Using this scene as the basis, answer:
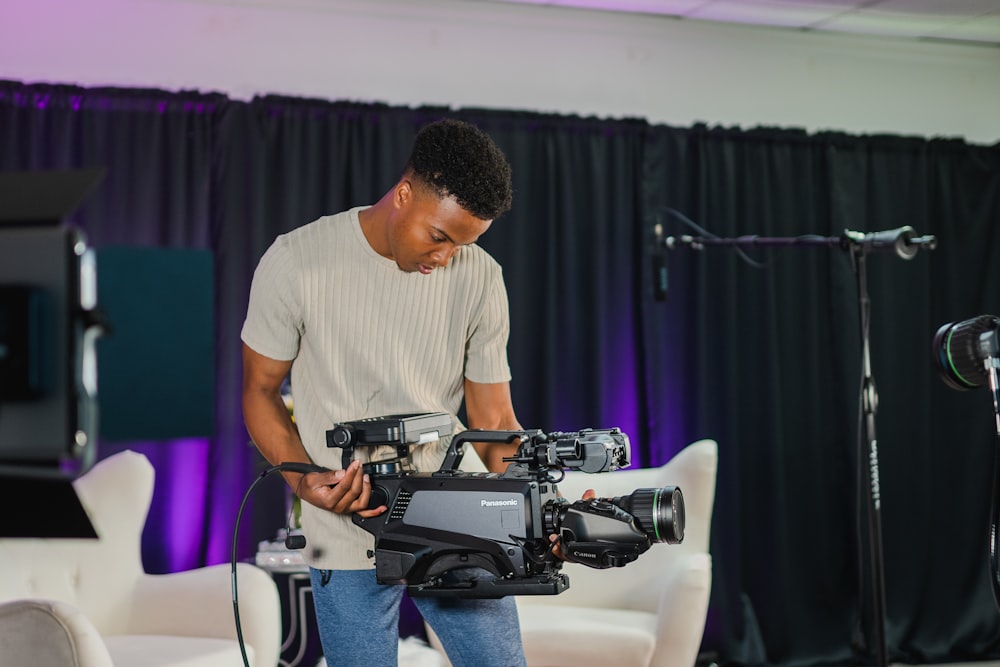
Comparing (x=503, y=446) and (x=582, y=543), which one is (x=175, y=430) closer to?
(x=582, y=543)

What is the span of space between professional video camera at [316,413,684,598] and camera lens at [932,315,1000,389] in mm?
579

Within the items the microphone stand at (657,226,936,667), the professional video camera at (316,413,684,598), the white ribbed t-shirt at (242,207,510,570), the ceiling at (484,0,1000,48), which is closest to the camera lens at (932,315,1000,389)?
the professional video camera at (316,413,684,598)

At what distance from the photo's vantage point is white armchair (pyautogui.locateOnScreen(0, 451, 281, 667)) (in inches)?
119

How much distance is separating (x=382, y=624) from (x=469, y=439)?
33 cm

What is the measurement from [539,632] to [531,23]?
2475mm

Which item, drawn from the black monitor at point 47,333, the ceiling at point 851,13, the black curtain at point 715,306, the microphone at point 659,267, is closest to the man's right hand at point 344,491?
the black monitor at point 47,333

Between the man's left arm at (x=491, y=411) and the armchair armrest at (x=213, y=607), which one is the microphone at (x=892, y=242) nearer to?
the man's left arm at (x=491, y=411)

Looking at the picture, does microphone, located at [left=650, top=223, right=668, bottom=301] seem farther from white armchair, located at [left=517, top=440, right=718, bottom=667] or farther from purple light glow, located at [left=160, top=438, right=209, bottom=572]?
purple light glow, located at [left=160, top=438, right=209, bottom=572]

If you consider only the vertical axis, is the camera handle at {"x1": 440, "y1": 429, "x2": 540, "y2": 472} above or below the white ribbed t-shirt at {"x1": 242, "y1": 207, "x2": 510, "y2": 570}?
below

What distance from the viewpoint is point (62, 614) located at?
2.36m

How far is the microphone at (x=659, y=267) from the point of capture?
4160 mm

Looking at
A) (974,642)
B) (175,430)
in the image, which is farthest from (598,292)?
(175,430)

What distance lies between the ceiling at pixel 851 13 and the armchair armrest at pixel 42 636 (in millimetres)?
2925

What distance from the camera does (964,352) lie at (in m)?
1.71
